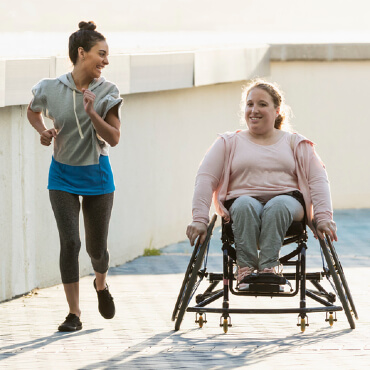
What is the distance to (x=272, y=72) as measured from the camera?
43.1 ft

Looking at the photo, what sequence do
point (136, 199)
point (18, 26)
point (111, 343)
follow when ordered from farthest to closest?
point (18, 26) < point (136, 199) < point (111, 343)

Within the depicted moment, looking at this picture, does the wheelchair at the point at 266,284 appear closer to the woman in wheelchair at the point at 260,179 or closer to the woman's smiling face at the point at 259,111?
the woman in wheelchair at the point at 260,179

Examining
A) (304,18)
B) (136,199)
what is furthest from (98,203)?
(304,18)

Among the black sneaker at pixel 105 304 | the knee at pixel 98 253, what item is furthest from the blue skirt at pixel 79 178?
the black sneaker at pixel 105 304

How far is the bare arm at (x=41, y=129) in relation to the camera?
6043mm

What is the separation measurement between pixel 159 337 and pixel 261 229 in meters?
0.85

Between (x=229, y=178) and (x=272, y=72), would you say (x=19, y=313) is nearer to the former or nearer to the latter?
(x=229, y=178)

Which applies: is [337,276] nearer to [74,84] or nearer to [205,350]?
[205,350]

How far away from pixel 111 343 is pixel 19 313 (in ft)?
4.06

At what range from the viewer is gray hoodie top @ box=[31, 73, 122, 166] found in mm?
6203

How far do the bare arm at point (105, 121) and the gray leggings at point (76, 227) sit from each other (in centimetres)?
41

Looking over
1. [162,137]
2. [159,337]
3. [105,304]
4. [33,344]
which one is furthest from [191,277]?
[162,137]

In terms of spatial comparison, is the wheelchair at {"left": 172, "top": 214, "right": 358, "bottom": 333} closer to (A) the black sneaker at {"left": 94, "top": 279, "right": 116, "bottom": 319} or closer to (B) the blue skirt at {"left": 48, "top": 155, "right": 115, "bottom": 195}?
(A) the black sneaker at {"left": 94, "top": 279, "right": 116, "bottom": 319}

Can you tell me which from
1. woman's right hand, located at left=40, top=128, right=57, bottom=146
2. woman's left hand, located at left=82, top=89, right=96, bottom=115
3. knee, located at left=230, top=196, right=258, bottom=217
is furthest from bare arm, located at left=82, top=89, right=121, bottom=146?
knee, located at left=230, top=196, right=258, bottom=217
